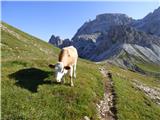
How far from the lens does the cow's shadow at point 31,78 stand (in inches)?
1111

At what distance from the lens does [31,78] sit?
3052 cm

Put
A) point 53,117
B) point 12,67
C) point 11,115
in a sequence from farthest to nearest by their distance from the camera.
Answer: point 12,67 → point 53,117 → point 11,115

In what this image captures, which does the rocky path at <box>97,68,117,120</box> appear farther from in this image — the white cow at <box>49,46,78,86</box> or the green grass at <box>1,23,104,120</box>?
the white cow at <box>49,46,78,86</box>

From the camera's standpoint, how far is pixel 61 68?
88.1 feet

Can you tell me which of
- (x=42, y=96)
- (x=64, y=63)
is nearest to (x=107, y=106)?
(x=64, y=63)

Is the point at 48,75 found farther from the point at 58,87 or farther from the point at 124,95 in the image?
the point at 124,95

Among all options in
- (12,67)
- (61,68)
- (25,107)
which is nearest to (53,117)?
(25,107)

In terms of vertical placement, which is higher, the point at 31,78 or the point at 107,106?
the point at 31,78

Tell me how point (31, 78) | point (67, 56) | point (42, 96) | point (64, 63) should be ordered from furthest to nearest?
point (31, 78)
point (67, 56)
point (64, 63)
point (42, 96)

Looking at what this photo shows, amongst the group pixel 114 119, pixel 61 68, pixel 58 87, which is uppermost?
pixel 61 68

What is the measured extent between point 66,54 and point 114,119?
786 centimetres

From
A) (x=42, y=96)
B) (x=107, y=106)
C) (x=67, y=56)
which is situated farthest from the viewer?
(x=107, y=106)

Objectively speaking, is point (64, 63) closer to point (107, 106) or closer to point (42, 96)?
point (42, 96)

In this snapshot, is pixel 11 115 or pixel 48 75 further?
pixel 48 75
